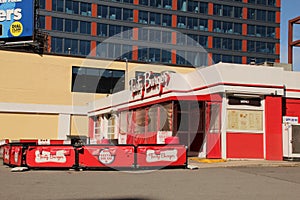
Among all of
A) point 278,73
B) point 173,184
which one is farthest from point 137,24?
point 173,184

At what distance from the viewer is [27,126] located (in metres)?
42.9

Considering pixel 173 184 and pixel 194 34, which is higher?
pixel 194 34

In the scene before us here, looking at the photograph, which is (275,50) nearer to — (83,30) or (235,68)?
(83,30)

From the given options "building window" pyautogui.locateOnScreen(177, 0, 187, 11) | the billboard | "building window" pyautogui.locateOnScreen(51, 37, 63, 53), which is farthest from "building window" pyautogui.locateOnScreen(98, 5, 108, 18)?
the billboard

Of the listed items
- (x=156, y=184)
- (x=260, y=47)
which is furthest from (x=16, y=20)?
(x=260, y=47)

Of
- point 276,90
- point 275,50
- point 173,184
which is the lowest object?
point 173,184

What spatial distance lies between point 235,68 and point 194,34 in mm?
60824

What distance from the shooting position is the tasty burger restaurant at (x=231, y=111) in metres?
20.9

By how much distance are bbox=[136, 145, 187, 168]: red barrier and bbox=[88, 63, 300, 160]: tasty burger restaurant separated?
2.89 meters

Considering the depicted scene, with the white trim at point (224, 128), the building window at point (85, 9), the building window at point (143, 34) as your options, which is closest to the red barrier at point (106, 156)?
the white trim at point (224, 128)

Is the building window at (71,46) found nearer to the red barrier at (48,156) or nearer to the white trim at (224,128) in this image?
the white trim at (224,128)

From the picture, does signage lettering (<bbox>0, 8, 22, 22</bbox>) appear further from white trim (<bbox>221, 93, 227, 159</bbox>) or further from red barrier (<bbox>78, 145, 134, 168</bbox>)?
red barrier (<bbox>78, 145, 134, 168</bbox>)

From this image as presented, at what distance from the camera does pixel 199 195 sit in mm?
10766

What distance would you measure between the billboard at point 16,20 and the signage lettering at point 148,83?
34.4 feet
